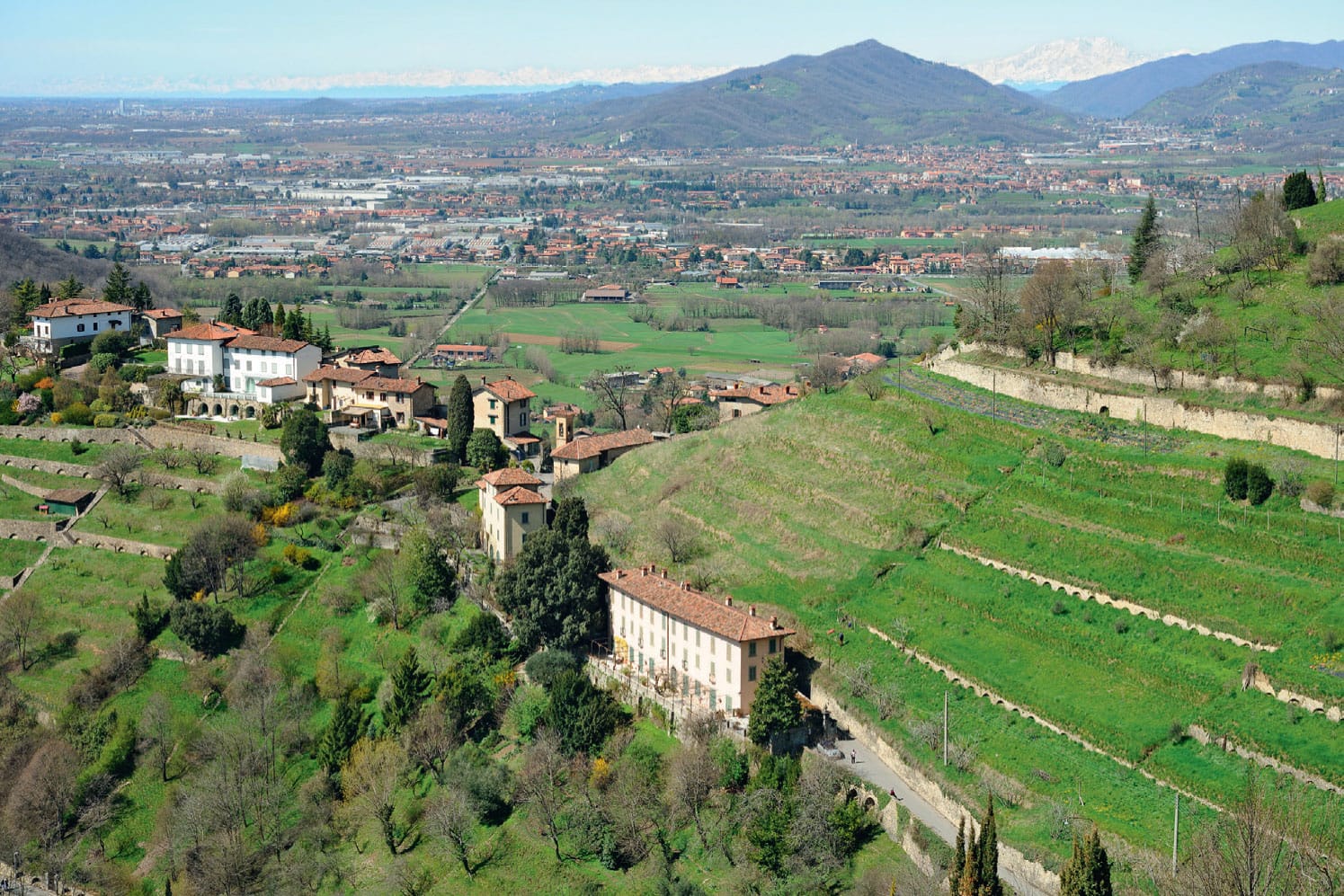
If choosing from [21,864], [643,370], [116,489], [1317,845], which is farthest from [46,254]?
[1317,845]

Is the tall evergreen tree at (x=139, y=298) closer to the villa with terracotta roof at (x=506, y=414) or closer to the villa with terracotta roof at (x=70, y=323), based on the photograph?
the villa with terracotta roof at (x=70, y=323)

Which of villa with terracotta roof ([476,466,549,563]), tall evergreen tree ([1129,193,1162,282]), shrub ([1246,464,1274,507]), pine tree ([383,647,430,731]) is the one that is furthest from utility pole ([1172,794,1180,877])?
tall evergreen tree ([1129,193,1162,282])

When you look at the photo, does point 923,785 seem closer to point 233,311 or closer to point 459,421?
point 459,421

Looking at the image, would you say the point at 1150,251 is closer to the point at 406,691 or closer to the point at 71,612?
the point at 406,691

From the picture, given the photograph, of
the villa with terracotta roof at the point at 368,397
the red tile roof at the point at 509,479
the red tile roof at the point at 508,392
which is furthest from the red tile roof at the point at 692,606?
the villa with terracotta roof at the point at 368,397

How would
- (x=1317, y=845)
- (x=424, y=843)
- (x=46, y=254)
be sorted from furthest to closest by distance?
(x=46, y=254), (x=424, y=843), (x=1317, y=845)

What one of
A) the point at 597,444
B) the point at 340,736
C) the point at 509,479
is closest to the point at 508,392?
the point at 597,444
